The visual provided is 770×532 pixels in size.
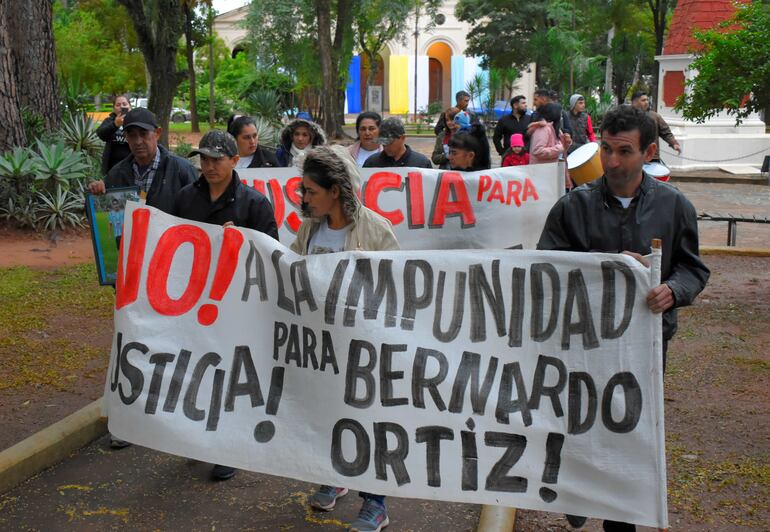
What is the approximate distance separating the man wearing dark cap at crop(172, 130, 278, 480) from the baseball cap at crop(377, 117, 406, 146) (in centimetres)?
282

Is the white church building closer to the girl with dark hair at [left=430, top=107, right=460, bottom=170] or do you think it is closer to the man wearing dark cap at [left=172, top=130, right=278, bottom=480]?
the girl with dark hair at [left=430, top=107, right=460, bottom=170]

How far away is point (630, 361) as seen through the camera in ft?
11.3

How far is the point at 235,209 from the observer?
4.81m

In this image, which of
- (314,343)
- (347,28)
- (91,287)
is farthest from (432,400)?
(347,28)

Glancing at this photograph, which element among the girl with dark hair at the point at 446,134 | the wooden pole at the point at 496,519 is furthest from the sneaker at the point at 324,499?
the girl with dark hair at the point at 446,134

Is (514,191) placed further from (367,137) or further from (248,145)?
(248,145)

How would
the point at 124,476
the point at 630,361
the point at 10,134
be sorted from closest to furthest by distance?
1. the point at 630,361
2. the point at 124,476
3. the point at 10,134

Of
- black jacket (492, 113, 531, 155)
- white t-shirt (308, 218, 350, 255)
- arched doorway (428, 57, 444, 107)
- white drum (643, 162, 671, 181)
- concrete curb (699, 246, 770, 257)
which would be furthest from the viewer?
arched doorway (428, 57, 444, 107)

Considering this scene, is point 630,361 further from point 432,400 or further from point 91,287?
point 91,287

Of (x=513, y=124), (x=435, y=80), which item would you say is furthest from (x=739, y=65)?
(x=435, y=80)

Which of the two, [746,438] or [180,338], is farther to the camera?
[746,438]

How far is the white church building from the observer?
223ft

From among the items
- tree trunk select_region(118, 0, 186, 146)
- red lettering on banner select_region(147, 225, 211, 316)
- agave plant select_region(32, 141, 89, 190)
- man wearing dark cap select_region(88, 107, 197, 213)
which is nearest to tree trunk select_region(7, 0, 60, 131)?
agave plant select_region(32, 141, 89, 190)

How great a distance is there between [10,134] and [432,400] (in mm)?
10240
